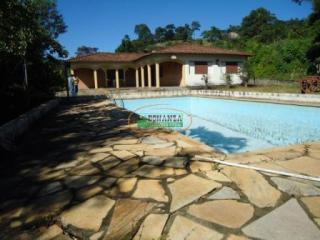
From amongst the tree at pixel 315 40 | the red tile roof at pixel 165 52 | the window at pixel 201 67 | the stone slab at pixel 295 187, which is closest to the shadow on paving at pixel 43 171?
the stone slab at pixel 295 187

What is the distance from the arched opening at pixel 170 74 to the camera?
2402 centimetres

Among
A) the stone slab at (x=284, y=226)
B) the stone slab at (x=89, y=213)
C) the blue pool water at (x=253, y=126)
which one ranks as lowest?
the blue pool water at (x=253, y=126)

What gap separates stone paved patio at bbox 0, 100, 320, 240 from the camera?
1.90 m

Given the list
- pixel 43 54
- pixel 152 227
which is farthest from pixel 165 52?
pixel 152 227

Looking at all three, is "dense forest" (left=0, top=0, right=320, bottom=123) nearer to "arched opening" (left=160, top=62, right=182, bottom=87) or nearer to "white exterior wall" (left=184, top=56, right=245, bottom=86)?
"white exterior wall" (left=184, top=56, right=245, bottom=86)

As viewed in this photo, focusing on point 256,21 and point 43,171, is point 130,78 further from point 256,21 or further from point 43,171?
point 256,21

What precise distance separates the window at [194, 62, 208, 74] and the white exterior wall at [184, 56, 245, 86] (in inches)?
10.4

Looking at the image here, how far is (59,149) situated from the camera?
416 cm

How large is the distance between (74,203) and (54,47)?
1152 cm

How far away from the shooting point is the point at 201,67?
73.3 feet

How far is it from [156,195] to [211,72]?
2146 centimetres

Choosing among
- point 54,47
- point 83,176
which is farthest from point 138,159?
point 54,47

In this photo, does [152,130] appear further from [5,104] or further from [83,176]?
[5,104]

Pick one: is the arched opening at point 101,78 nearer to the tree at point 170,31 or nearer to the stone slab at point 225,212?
the stone slab at point 225,212
